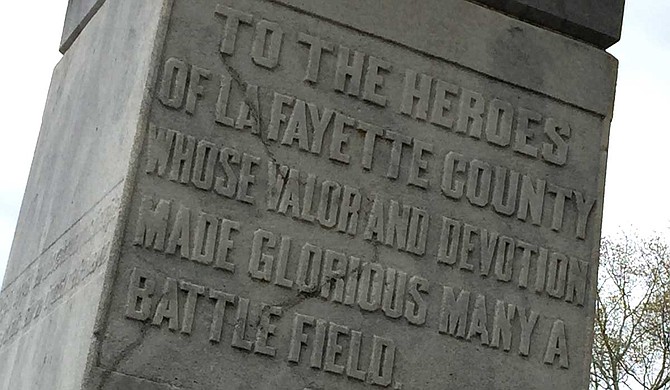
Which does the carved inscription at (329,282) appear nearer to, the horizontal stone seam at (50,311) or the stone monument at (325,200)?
the stone monument at (325,200)

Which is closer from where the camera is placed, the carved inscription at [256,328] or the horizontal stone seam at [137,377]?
the horizontal stone seam at [137,377]

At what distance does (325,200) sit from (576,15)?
1.41 metres

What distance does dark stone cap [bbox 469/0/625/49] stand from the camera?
550 centimetres

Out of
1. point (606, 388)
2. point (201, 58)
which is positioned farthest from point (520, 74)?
point (606, 388)

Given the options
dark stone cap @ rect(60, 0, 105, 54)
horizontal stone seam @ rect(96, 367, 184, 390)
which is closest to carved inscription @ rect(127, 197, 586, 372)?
horizontal stone seam @ rect(96, 367, 184, 390)

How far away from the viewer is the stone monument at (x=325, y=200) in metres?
4.68

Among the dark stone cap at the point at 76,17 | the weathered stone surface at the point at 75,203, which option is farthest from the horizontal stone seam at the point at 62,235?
the dark stone cap at the point at 76,17

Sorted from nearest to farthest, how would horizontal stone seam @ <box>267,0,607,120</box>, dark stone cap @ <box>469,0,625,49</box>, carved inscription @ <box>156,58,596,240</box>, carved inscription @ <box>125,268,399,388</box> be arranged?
carved inscription @ <box>125,268,399,388</box>
carved inscription @ <box>156,58,596,240</box>
horizontal stone seam @ <box>267,0,607,120</box>
dark stone cap @ <box>469,0,625,49</box>

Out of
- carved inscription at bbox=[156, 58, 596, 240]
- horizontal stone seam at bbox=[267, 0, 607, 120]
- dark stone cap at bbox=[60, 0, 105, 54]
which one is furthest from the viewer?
dark stone cap at bbox=[60, 0, 105, 54]

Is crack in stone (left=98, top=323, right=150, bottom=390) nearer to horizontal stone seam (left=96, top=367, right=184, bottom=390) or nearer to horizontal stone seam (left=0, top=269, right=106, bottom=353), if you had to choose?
horizontal stone seam (left=96, top=367, right=184, bottom=390)

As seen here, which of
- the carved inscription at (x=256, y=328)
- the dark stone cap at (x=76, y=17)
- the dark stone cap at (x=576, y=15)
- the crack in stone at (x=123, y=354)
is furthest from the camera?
the dark stone cap at (x=76, y=17)

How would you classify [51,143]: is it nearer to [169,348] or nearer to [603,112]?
[169,348]

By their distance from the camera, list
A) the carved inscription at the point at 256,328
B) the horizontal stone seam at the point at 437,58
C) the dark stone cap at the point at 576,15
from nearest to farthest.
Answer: the carved inscription at the point at 256,328 → the horizontal stone seam at the point at 437,58 → the dark stone cap at the point at 576,15

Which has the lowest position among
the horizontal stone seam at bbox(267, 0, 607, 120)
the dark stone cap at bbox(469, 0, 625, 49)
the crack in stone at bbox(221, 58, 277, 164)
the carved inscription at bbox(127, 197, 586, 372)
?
the carved inscription at bbox(127, 197, 586, 372)
